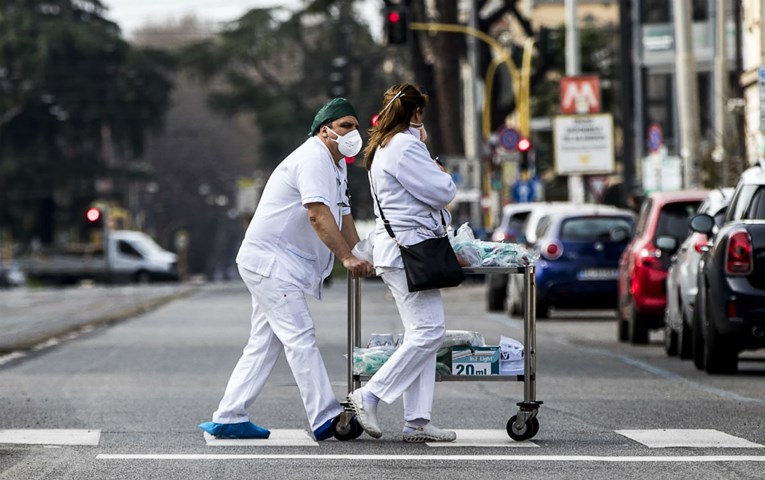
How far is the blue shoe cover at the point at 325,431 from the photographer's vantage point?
34.9 feet

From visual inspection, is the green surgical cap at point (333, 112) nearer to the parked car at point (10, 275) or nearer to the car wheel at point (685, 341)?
the car wheel at point (685, 341)

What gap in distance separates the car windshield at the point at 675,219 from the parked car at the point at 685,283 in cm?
109

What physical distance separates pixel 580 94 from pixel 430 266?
30374mm

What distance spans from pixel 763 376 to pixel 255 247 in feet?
21.6

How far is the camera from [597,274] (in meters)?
27.9

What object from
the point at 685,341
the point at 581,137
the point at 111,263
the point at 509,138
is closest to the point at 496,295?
the point at 581,137

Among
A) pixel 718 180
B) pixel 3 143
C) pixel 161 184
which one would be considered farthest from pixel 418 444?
pixel 161 184

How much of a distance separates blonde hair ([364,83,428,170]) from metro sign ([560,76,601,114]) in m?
29.5

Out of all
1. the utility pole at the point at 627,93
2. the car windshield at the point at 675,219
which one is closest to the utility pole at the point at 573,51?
the utility pole at the point at 627,93

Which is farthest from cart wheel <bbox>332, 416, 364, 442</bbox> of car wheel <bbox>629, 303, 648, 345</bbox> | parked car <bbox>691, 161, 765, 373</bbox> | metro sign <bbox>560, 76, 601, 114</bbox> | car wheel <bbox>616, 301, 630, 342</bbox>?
metro sign <bbox>560, 76, 601, 114</bbox>

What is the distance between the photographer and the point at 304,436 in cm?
1097

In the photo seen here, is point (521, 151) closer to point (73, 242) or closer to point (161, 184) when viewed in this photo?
point (73, 242)

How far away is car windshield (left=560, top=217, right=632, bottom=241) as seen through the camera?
91.6 ft

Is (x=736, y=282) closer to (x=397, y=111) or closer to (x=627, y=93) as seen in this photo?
(x=397, y=111)
